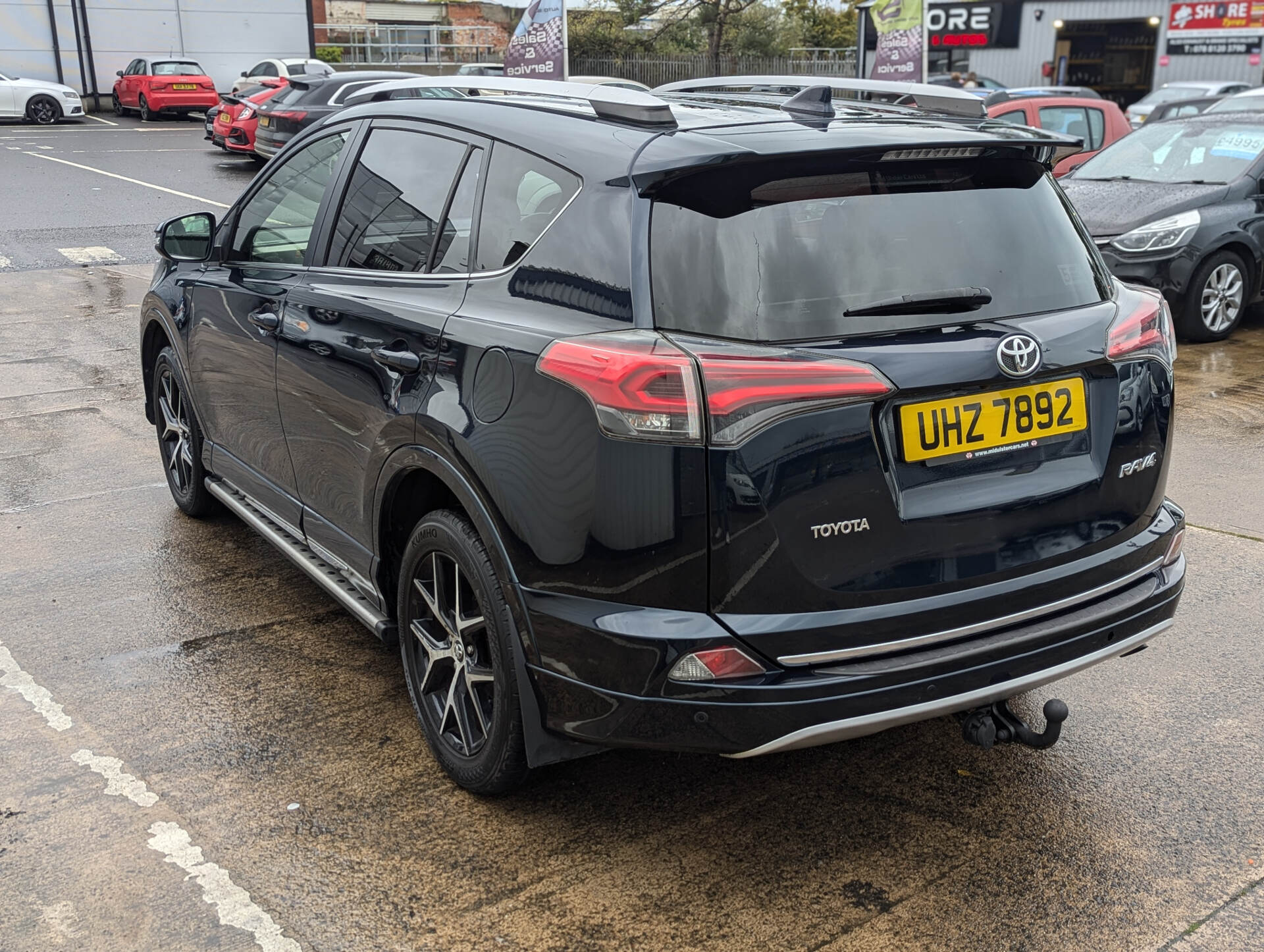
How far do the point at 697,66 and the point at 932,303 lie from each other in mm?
44435

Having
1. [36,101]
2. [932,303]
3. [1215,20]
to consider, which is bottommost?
[36,101]

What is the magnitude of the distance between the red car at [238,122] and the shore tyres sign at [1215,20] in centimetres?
2767

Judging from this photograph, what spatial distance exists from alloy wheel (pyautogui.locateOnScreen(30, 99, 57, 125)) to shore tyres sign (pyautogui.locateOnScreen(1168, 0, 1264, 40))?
104 feet

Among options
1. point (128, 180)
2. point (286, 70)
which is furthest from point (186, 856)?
point (286, 70)

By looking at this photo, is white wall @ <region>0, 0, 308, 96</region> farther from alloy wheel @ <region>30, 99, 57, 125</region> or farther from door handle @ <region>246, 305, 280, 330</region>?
door handle @ <region>246, 305, 280, 330</region>

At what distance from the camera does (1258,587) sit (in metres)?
4.68

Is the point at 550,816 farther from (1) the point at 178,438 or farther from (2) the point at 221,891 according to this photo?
(1) the point at 178,438

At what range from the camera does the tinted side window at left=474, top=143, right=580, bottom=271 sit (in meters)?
3.06

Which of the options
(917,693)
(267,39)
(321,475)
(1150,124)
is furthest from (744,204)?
(267,39)

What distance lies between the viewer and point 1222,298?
9258mm

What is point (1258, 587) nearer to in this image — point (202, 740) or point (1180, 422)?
point (1180, 422)

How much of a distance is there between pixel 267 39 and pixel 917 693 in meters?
42.6

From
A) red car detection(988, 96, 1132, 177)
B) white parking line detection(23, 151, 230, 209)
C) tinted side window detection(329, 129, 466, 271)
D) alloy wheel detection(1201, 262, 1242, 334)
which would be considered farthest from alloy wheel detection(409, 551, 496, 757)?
white parking line detection(23, 151, 230, 209)

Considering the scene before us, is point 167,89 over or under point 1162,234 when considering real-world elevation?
over
